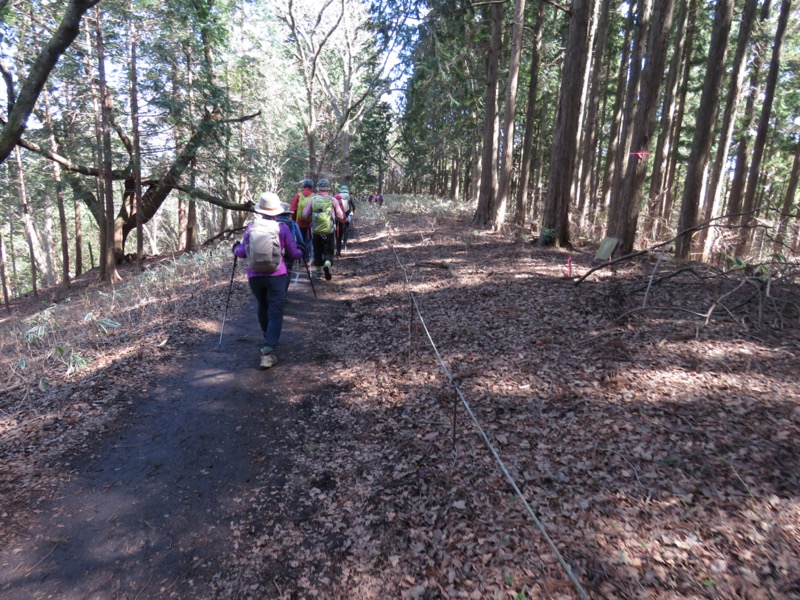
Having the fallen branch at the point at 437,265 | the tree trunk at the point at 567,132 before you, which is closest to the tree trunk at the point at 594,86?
the tree trunk at the point at 567,132

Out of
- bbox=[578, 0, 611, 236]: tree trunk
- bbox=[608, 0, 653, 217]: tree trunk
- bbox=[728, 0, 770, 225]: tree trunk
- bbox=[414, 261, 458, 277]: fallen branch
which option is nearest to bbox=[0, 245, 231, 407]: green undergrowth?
bbox=[414, 261, 458, 277]: fallen branch

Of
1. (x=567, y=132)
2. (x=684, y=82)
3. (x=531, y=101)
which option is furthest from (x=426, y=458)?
(x=684, y=82)

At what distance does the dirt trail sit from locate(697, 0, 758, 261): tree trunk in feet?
34.4

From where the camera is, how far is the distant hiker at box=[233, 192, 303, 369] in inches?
233

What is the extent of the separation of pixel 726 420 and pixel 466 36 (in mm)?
16436

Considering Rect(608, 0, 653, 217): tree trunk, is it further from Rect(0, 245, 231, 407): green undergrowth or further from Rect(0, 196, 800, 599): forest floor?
Rect(0, 245, 231, 407): green undergrowth

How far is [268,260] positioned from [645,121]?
28.5 feet

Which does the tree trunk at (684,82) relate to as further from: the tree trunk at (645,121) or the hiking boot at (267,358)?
the hiking boot at (267,358)

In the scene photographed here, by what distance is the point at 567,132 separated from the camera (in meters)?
11.1

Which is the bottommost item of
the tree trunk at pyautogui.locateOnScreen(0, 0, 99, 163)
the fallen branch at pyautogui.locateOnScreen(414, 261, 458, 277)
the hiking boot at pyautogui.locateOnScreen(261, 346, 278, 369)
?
the hiking boot at pyautogui.locateOnScreen(261, 346, 278, 369)

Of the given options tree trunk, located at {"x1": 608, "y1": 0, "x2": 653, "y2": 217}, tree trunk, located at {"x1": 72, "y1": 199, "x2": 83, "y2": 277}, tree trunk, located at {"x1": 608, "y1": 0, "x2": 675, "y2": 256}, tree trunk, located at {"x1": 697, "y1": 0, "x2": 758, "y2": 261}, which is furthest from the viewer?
tree trunk, located at {"x1": 72, "y1": 199, "x2": 83, "y2": 277}

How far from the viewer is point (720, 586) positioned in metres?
2.55

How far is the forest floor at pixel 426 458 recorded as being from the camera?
2928 millimetres

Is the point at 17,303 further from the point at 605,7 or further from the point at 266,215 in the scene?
the point at 605,7
